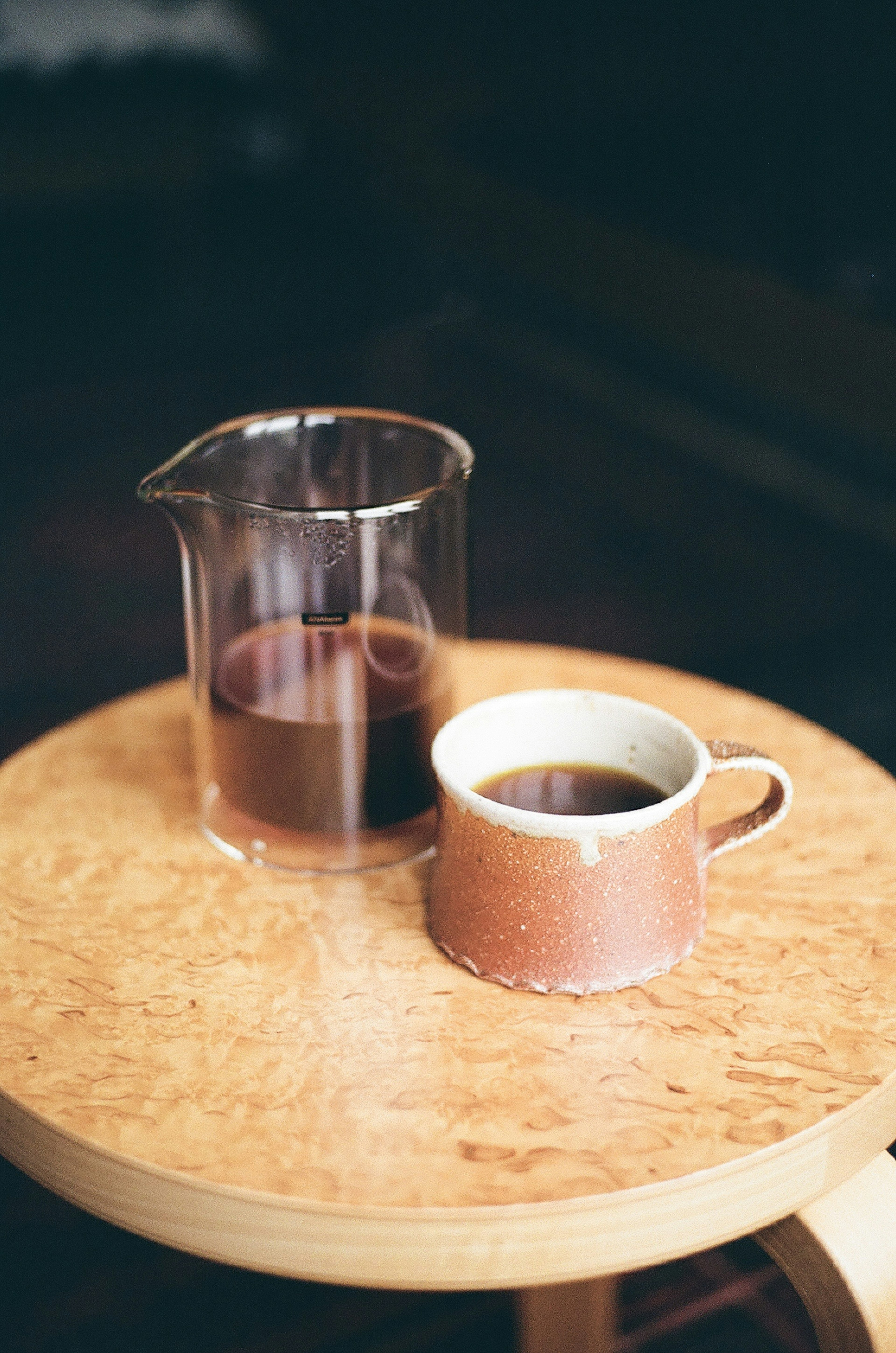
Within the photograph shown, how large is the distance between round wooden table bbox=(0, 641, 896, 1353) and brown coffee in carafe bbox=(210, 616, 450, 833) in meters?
0.04

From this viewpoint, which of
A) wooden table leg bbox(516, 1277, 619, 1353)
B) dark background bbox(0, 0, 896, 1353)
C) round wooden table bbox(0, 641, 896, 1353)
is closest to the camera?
round wooden table bbox(0, 641, 896, 1353)

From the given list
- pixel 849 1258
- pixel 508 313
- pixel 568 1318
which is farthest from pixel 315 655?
pixel 508 313

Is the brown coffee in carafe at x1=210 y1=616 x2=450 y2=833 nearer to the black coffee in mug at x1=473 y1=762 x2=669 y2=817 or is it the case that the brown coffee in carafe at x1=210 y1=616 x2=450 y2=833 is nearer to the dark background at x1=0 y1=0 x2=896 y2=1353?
the black coffee in mug at x1=473 y1=762 x2=669 y2=817

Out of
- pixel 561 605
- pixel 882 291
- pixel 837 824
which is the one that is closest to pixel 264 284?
pixel 561 605

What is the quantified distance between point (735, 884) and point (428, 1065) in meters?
0.22

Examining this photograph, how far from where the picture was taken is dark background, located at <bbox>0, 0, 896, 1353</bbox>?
7.14 ft

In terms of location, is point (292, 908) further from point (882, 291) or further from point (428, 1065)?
point (882, 291)

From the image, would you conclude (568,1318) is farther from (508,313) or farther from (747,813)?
(508,313)

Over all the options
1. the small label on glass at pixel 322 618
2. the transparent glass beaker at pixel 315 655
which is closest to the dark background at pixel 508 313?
the transparent glass beaker at pixel 315 655

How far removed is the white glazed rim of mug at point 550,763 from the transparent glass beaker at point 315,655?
5 cm

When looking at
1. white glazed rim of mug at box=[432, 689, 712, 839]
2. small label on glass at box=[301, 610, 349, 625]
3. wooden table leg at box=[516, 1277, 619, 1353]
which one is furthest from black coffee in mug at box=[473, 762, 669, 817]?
wooden table leg at box=[516, 1277, 619, 1353]

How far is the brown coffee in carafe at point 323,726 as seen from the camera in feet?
2.47

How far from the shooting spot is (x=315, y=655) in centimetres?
76

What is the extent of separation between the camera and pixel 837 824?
81 centimetres
